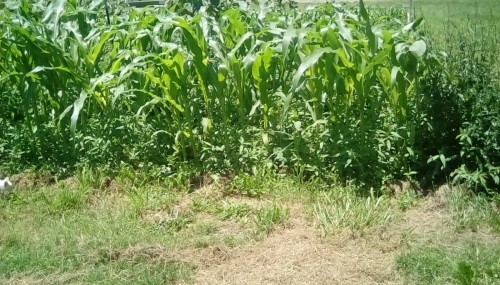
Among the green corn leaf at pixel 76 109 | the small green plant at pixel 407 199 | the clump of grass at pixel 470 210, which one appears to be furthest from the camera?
the green corn leaf at pixel 76 109

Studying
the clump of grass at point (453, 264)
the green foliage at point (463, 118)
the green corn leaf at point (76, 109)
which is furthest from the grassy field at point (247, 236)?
the green corn leaf at point (76, 109)

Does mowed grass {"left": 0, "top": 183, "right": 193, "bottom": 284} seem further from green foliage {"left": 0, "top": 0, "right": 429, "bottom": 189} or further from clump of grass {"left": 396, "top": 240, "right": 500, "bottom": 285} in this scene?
clump of grass {"left": 396, "top": 240, "right": 500, "bottom": 285}

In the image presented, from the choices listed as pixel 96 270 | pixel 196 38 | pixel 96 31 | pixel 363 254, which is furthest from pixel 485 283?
pixel 96 31

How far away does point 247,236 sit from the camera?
448cm

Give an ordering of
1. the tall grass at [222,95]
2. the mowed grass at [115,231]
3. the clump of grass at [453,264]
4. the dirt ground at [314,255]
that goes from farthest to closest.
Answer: the tall grass at [222,95] → the mowed grass at [115,231] → the dirt ground at [314,255] → the clump of grass at [453,264]

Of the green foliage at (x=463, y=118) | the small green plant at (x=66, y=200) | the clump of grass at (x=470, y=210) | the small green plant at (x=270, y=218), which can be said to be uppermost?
the green foliage at (x=463, y=118)

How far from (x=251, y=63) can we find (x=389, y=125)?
3.58 feet

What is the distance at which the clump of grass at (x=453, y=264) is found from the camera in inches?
149

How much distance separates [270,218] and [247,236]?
0.71 ft

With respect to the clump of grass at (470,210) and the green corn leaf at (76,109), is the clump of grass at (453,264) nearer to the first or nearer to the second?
the clump of grass at (470,210)

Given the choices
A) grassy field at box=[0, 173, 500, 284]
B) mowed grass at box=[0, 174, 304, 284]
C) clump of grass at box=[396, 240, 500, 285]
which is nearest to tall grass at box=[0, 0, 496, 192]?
grassy field at box=[0, 173, 500, 284]

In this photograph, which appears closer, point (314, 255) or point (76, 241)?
point (314, 255)

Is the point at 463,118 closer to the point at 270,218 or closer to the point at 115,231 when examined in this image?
the point at 270,218

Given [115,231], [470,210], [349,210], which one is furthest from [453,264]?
[115,231]
